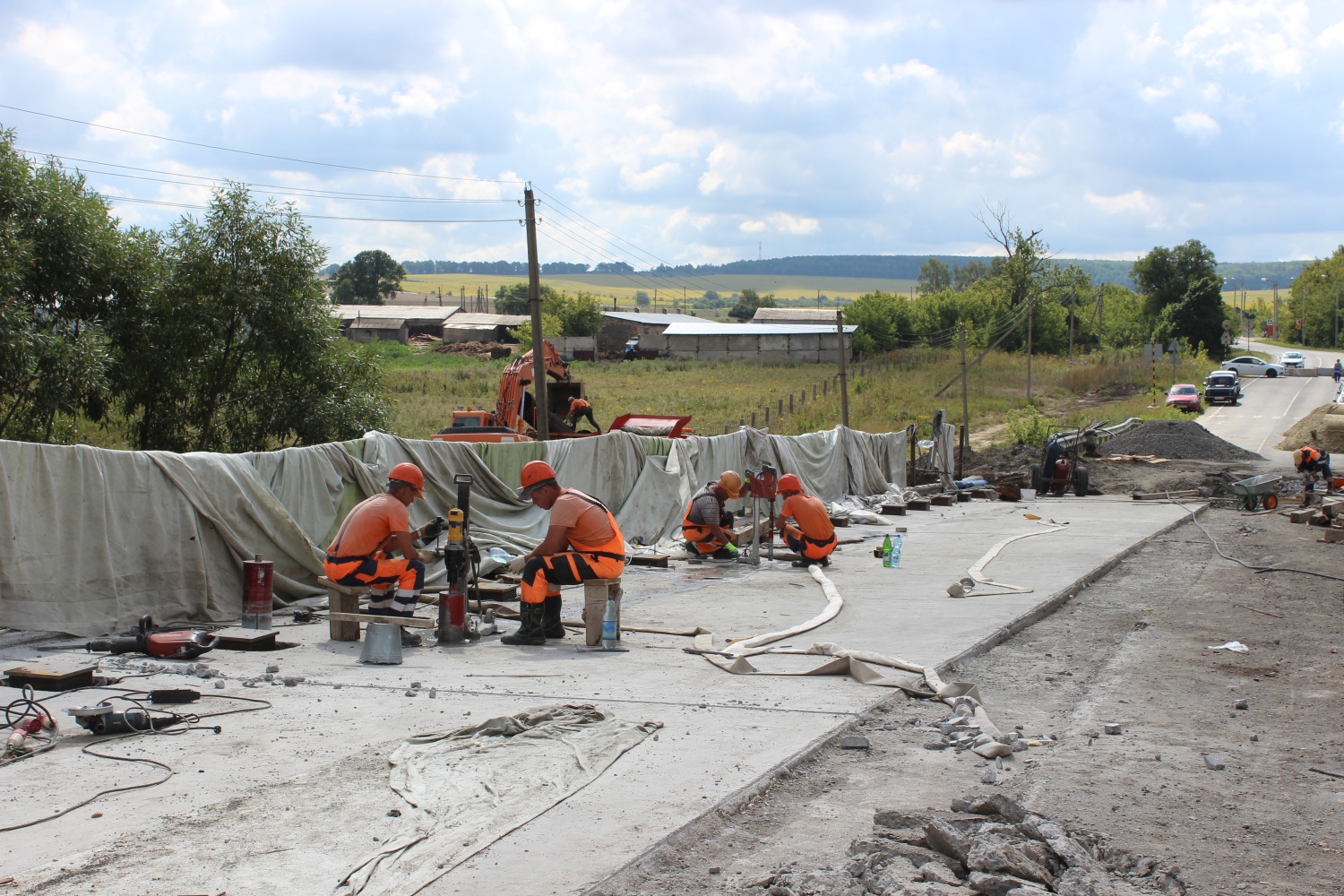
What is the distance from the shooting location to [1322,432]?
36.5 meters

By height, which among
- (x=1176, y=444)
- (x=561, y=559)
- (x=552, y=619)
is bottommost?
(x=1176, y=444)

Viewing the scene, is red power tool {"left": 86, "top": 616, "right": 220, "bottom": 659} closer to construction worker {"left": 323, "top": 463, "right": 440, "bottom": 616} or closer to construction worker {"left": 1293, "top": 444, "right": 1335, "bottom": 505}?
construction worker {"left": 323, "top": 463, "right": 440, "bottom": 616}

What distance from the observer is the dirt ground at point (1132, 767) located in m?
4.21

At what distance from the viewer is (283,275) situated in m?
22.8

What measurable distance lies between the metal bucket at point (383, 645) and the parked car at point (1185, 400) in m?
47.8

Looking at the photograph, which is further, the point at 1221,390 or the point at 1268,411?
the point at 1221,390

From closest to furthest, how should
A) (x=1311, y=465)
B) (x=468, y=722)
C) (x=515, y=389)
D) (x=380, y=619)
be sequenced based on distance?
(x=468, y=722)
(x=380, y=619)
(x=1311, y=465)
(x=515, y=389)

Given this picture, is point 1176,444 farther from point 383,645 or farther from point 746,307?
point 746,307

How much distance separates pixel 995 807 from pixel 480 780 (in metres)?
2.27

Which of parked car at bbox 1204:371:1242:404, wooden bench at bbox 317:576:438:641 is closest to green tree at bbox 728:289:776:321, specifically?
parked car at bbox 1204:371:1242:404

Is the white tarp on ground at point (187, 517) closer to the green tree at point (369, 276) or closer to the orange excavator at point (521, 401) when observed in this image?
the orange excavator at point (521, 401)

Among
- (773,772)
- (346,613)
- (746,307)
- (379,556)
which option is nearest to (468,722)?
(773,772)

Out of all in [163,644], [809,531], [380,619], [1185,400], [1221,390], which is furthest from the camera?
[1221,390]

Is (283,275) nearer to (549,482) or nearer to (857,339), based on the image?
(549,482)
